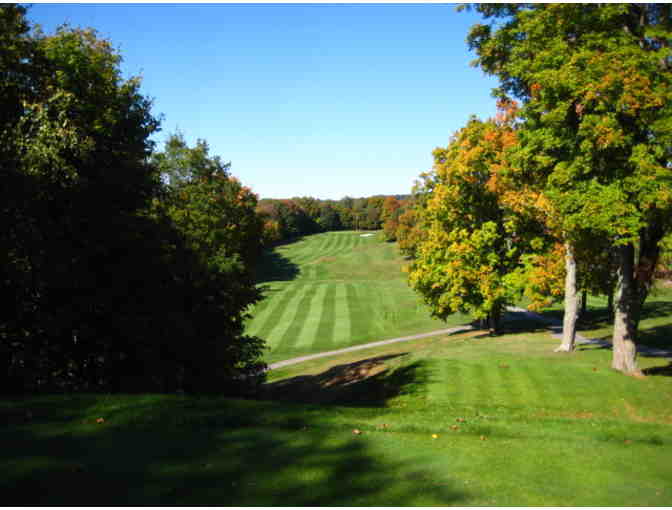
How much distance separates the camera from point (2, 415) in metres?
7.80

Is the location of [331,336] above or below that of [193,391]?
below

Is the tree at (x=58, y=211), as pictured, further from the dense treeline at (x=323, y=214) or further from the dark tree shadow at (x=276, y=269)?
the dense treeline at (x=323, y=214)

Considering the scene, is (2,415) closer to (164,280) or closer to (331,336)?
(164,280)

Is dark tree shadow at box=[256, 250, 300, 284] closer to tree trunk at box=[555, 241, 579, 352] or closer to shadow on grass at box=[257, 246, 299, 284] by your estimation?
shadow on grass at box=[257, 246, 299, 284]

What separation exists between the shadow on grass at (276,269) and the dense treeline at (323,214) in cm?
3423

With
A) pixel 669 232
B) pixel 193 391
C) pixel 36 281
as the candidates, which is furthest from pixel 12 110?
pixel 669 232

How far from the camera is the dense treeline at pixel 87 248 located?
35.7 ft

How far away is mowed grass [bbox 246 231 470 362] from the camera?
36281 mm

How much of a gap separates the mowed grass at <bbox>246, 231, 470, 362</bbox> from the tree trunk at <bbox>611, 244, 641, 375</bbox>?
1407cm

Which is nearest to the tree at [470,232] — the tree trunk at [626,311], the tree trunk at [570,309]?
the tree trunk at [570,309]

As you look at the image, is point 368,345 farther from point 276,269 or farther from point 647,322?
point 276,269

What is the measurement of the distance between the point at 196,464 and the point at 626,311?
1528 cm

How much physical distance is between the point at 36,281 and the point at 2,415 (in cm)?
400

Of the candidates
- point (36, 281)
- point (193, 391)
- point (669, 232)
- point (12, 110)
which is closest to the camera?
point (36, 281)
